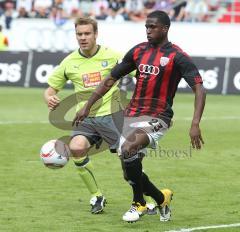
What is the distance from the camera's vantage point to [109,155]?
14.2 metres

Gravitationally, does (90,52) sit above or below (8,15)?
above

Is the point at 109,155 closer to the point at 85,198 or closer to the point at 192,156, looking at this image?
the point at 192,156

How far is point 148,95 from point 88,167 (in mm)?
1375

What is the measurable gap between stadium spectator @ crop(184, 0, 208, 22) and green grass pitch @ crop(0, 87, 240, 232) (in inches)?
611

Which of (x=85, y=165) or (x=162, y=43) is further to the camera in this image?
(x=85, y=165)

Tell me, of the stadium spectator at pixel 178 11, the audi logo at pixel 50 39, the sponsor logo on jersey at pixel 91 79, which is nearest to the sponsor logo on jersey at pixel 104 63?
the sponsor logo on jersey at pixel 91 79

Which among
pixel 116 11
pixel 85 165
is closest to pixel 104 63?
pixel 85 165

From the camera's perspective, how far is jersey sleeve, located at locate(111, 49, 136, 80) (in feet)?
29.4

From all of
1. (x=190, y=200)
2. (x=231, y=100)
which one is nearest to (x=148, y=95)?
(x=190, y=200)

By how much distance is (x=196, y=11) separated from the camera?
34.1 meters

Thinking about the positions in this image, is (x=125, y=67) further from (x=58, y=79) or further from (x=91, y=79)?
(x=58, y=79)

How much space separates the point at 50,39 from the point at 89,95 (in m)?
25.0

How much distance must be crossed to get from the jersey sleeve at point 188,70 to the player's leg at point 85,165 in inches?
60.5

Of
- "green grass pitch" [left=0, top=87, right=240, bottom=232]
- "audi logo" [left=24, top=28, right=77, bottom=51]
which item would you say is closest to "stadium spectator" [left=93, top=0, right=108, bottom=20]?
"audi logo" [left=24, top=28, right=77, bottom=51]
